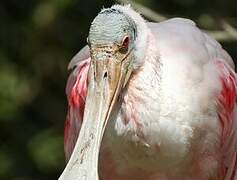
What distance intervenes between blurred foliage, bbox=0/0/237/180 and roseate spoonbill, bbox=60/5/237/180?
1.84 metres

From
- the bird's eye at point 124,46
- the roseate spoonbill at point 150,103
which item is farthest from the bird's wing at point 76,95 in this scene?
the bird's eye at point 124,46

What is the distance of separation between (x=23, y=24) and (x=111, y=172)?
8.92 feet

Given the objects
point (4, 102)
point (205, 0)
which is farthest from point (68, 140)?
point (205, 0)

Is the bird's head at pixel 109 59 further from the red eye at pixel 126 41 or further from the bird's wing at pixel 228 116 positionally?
the bird's wing at pixel 228 116

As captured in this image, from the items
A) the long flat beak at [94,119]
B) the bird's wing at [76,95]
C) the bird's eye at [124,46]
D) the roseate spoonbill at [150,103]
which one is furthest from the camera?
the bird's wing at [76,95]

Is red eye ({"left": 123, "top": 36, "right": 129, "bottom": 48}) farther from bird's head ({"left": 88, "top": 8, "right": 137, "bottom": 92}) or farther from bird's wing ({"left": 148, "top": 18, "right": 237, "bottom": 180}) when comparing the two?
bird's wing ({"left": 148, "top": 18, "right": 237, "bottom": 180})

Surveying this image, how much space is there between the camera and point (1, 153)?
A: 7172 millimetres

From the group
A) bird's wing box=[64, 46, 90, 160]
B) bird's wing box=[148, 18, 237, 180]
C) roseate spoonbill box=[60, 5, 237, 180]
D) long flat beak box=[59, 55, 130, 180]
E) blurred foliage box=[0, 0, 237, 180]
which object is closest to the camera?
long flat beak box=[59, 55, 130, 180]

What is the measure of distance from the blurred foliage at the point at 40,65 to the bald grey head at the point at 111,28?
2.30 m

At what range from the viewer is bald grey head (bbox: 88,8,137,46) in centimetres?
434

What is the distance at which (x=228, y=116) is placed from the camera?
198 inches

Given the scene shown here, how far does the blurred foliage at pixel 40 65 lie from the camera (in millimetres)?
7070

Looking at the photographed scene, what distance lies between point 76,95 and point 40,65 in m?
2.69

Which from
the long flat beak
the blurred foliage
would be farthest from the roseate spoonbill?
the blurred foliage
